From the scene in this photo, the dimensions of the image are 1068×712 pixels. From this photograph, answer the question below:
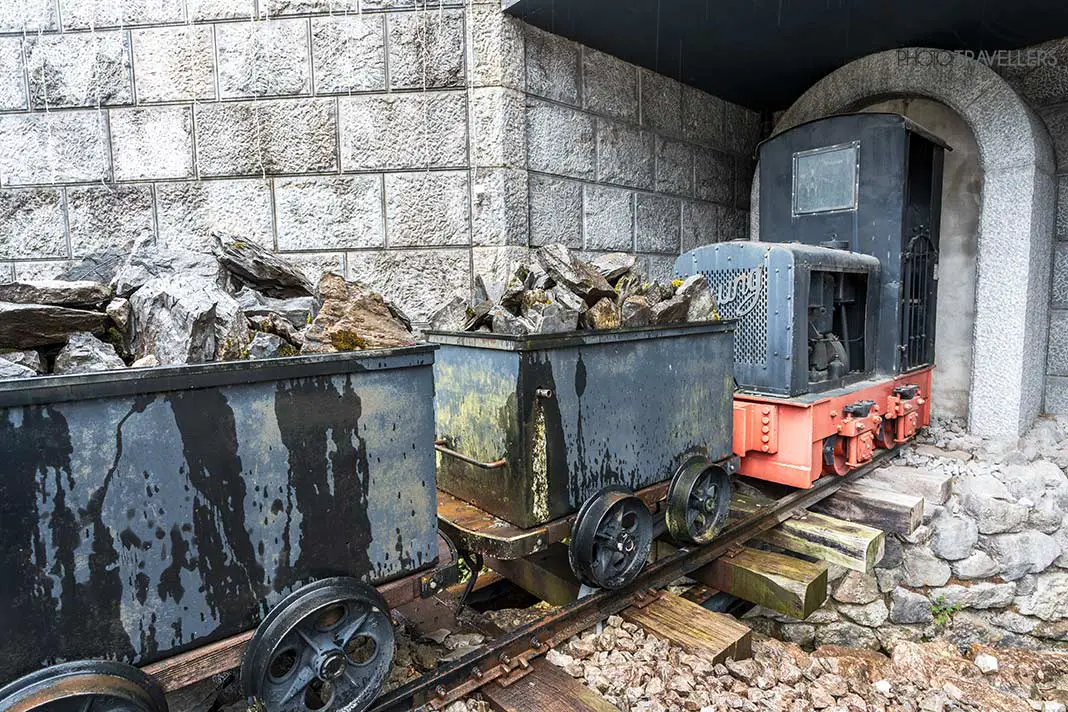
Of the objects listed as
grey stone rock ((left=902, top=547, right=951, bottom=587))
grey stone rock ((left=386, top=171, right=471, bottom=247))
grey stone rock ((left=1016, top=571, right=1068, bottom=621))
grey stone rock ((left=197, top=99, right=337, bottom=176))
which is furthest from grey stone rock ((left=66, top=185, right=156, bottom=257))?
grey stone rock ((left=1016, top=571, right=1068, bottom=621))

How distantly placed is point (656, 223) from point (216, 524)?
552cm

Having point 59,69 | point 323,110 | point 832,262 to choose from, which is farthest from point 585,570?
point 59,69

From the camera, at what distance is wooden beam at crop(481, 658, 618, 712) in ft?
7.82

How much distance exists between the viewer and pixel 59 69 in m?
4.81

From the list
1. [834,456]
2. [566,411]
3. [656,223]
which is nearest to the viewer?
[566,411]

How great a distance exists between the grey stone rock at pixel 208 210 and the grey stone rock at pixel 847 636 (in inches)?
206

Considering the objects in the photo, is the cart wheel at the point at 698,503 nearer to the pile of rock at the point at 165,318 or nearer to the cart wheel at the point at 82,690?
the pile of rock at the point at 165,318

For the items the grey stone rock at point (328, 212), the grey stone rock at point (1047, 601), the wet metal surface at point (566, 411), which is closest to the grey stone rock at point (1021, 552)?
the grey stone rock at point (1047, 601)

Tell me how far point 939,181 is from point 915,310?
131 cm

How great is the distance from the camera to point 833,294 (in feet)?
Result: 15.6

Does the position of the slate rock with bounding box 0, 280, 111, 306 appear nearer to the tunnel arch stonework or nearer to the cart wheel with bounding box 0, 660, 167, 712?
the cart wheel with bounding box 0, 660, 167, 712

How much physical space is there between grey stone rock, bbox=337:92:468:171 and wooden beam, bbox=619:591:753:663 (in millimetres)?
3775

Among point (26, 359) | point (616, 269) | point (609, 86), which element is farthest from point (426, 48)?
→ point (26, 359)

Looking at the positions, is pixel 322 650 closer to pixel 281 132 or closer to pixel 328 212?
pixel 328 212
